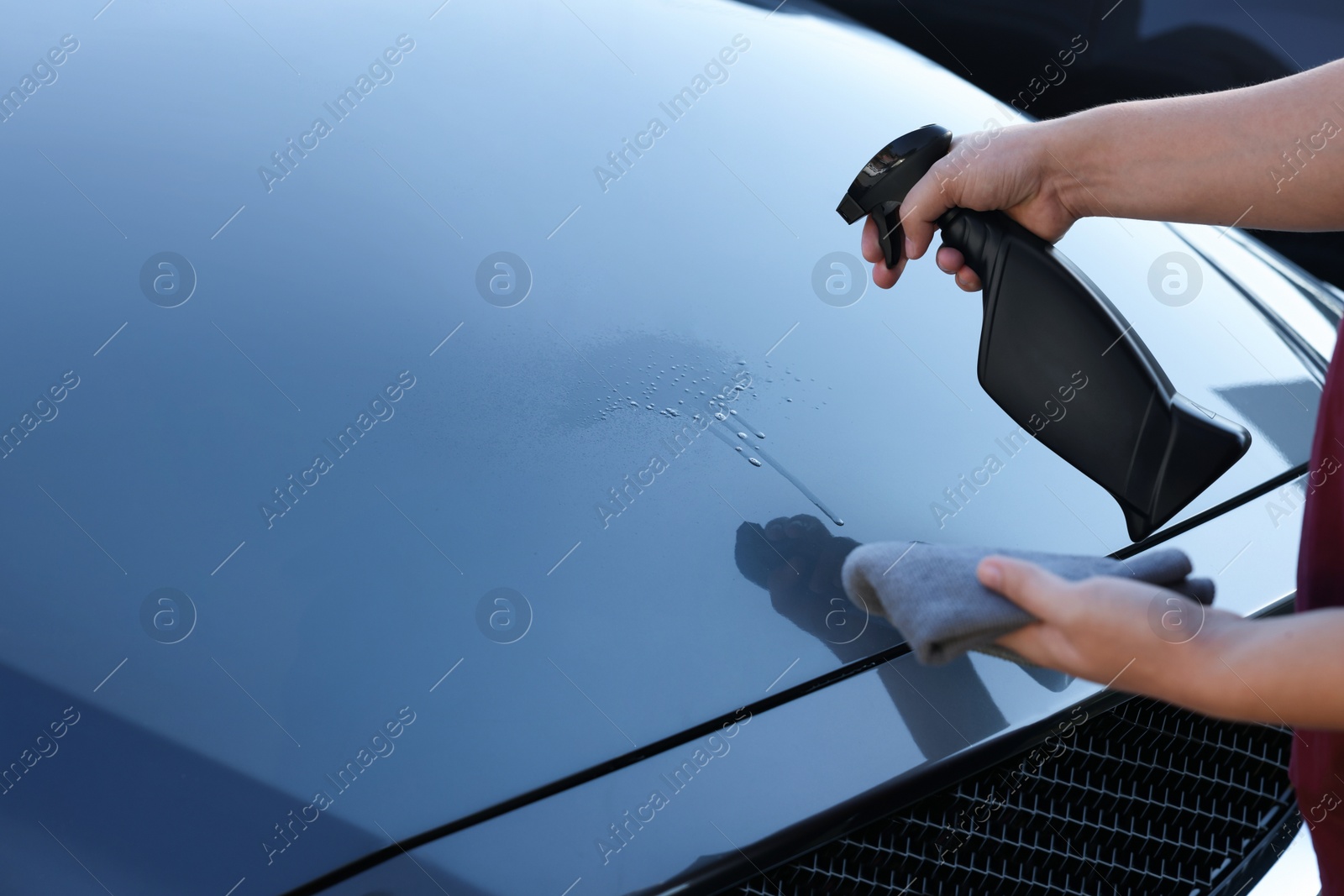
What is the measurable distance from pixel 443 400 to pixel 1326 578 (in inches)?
40.3

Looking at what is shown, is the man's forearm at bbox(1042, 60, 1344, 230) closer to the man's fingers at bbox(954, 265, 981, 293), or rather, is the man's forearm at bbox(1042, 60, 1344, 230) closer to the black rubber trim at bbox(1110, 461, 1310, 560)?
the man's fingers at bbox(954, 265, 981, 293)

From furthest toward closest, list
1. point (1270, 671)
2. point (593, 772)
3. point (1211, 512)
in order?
point (1211, 512) → point (593, 772) → point (1270, 671)

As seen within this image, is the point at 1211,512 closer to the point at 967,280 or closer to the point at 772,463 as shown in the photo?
the point at 967,280

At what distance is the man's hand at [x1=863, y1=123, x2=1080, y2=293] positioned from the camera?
4.72 feet

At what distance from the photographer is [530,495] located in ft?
3.82

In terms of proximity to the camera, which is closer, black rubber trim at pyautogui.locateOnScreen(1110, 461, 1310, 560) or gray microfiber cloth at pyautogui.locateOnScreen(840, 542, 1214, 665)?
gray microfiber cloth at pyautogui.locateOnScreen(840, 542, 1214, 665)

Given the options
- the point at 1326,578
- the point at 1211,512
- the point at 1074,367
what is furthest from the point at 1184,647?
the point at 1211,512

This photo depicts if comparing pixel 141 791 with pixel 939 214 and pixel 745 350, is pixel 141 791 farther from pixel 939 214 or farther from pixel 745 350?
pixel 939 214

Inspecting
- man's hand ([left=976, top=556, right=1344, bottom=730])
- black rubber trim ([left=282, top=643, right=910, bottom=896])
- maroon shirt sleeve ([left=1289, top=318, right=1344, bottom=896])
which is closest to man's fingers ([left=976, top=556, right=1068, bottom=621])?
man's hand ([left=976, top=556, right=1344, bottom=730])

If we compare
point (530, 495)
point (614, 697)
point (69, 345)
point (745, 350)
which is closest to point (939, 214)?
point (745, 350)

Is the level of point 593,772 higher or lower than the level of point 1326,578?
lower

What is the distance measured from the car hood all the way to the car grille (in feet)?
0.41

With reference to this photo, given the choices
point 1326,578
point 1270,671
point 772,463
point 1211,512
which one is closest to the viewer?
point 1270,671

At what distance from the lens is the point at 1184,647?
2.66 ft
